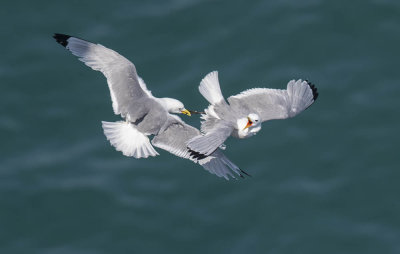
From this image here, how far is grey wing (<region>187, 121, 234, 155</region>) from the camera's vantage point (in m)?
14.1

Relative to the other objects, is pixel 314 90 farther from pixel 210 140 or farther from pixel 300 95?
pixel 210 140

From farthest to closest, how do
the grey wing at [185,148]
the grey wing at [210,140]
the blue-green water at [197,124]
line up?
the blue-green water at [197,124], the grey wing at [185,148], the grey wing at [210,140]

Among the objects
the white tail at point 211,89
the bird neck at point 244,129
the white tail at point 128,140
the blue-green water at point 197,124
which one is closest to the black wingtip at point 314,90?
the blue-green water at point 197,124

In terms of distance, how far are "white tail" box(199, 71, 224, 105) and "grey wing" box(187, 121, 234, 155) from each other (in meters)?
0.79

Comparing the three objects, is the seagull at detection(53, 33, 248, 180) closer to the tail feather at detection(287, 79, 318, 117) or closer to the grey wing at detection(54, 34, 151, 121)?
the grey wing at detection(54, 34, 151, 121)

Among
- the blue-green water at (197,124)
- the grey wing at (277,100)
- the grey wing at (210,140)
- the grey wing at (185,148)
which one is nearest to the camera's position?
the grey wing at (210,140)

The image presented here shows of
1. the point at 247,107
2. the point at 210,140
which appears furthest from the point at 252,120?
the point at 210,140

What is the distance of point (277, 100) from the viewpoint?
15.5 meters

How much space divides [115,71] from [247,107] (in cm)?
195

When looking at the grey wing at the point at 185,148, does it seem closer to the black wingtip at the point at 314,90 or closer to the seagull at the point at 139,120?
the seagull at the point at 139,120

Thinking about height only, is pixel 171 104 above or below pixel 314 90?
below

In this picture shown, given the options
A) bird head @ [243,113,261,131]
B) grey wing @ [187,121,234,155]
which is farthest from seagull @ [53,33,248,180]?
bird head @ [243,113,261,131]

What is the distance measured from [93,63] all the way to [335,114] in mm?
3781

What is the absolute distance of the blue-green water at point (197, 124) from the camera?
50.4ft
